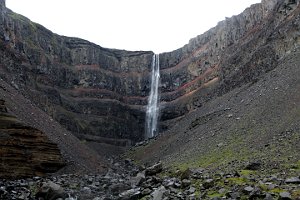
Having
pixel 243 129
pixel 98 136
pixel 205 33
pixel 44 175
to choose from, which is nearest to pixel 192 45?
pixel 205 33

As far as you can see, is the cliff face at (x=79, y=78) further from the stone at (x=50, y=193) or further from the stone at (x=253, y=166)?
the stone at (x=253, y=166)

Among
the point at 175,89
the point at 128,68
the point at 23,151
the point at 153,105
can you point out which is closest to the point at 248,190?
the point at 23,151

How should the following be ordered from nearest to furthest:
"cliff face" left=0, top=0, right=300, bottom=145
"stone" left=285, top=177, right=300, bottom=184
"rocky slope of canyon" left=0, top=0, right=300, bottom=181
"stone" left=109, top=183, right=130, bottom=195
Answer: "stone" left=285, top=177, right=300, bottom=184, "stone" left=109, top=183, right=130, bottom=195, "rocky slope of canyon" left=0, top=0, right=300, bottom=181, "cliff face" left=0, top=0, right=300, bottom=145

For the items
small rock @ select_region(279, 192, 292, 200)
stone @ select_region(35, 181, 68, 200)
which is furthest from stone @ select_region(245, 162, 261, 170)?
stone @ select_region(35, 181, 68, 200)

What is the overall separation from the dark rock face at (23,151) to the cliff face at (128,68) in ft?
60.2

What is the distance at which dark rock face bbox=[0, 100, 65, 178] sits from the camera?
25422 millimetres

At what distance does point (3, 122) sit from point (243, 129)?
809 inches

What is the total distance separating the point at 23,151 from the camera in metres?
26.7

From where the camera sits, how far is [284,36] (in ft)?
155

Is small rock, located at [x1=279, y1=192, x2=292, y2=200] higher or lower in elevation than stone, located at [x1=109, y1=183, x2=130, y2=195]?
higher

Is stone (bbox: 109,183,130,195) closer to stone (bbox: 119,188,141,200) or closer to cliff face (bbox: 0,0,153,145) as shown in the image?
stone (bbox: 119,188,141,200)

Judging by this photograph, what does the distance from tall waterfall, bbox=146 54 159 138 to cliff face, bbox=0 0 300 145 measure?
116 cm

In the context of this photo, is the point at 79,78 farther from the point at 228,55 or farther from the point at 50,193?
the point at 50,193

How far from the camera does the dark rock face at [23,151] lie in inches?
1001
